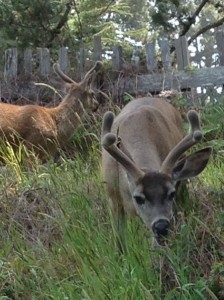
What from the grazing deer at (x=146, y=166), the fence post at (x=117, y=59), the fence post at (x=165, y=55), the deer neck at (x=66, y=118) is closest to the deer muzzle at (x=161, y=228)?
the grazing deer at (x=146, y=166)

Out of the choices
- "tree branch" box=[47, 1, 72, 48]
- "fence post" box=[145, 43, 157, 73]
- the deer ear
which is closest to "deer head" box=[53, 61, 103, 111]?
"fence post" box=[145, 43, 157, 73]

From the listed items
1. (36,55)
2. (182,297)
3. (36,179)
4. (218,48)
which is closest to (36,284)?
(182,297)

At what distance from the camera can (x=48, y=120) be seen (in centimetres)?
1092

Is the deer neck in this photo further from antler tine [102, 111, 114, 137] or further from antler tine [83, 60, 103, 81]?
antler tine [102, 111, 114, 137]

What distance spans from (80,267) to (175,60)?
311 inches

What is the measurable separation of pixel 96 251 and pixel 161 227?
1.98 ft

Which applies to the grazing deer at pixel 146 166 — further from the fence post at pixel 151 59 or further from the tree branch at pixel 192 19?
the tree branch at pixel 192 19

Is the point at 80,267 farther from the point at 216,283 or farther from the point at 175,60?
the point at 175,60

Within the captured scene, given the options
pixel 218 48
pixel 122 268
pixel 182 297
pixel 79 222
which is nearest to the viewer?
pixel 182 297

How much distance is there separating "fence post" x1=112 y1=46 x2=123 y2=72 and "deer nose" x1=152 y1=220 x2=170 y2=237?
21.8 ft

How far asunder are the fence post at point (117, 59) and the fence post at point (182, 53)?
2.70 feet

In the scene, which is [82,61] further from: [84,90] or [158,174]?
[158,174]

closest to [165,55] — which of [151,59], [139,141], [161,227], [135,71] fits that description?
[151,59]

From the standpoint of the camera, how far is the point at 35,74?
1255 centimetres
